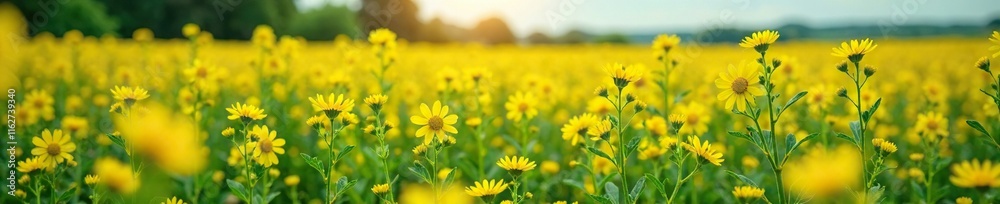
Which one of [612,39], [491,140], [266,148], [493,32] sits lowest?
[491,140]

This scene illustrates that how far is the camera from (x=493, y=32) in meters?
37.6

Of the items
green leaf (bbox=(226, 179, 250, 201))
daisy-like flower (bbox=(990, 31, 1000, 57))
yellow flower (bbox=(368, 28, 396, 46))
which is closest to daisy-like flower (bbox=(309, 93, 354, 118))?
green leaf (bbox=(226, 179, 250, 201))

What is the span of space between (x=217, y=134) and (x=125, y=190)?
6.23ft

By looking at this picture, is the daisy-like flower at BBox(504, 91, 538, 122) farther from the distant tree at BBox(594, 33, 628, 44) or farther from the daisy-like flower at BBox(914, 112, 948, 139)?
the distant tree at BBox(594, 33, 628, 44)

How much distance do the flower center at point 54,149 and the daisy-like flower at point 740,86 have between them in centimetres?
190

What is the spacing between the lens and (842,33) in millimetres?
17516

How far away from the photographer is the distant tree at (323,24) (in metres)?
25.3

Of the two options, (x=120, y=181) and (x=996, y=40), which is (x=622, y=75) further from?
(x=120, y=181)

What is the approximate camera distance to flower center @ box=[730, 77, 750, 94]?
1735mm

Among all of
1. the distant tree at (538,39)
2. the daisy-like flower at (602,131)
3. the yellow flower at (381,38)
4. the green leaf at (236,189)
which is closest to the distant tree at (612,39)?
the distant tree at (538,39)

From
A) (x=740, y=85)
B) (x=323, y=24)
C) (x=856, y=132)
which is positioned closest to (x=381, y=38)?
(x=740, y=85)

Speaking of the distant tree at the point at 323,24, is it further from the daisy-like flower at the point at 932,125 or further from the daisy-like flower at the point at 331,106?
the daisy-like flower at the point at 331,106

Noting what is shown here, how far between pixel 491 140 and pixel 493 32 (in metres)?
33.6

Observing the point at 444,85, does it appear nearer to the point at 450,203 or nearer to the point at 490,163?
the point at 490,163
